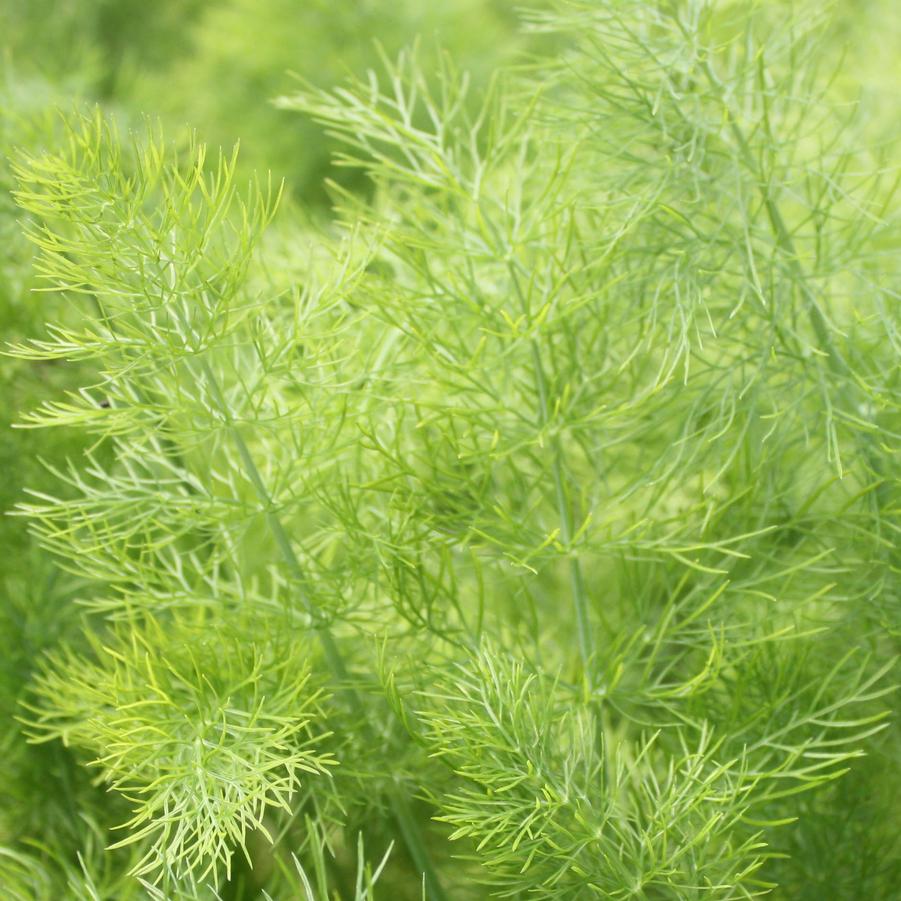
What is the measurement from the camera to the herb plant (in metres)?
0.50

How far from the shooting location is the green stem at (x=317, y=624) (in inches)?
21.2

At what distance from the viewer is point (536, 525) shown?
67 centimetres

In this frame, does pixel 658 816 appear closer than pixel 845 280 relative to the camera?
Yes

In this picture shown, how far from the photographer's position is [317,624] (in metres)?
0.58

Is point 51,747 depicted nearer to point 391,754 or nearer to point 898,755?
point 391,754

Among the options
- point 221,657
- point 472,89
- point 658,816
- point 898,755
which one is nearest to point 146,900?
point 221,657

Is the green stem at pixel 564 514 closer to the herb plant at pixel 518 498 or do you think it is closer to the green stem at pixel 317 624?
the herb plant at pixel 518 498

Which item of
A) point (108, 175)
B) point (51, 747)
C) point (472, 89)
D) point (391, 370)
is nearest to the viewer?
point (108, 175)

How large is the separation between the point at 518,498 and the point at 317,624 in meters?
0.14

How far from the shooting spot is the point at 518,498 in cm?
64

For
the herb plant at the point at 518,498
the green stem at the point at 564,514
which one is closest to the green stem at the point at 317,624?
the herb plant at the point at 518,498

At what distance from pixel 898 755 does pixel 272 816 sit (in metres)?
0.39

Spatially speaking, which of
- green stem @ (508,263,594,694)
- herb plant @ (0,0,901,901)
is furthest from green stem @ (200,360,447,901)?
green stem @ (508,263,594,694)

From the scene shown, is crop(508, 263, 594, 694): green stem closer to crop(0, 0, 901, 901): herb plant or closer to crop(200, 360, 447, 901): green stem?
crop(0, 0, 901, 901): herb plant
